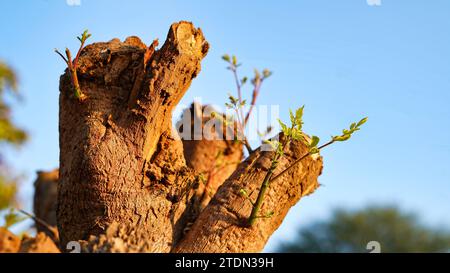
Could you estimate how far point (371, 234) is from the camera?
618 inches

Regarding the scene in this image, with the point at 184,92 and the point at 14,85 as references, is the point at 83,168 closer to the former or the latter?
the point at 184,92

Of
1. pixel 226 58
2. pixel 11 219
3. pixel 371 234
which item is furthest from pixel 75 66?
pixel 371 234

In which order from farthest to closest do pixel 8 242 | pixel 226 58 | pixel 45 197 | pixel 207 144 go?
pixel 45 197
pixel 207 144
pixel 8 242
pixel 226 58

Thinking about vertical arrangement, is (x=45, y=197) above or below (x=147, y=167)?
above

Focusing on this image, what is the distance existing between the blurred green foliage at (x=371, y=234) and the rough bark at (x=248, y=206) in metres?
12.5

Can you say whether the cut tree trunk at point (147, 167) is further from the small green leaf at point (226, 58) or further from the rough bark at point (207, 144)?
the rough bark at point (207, 144)

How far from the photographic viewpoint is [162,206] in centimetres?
227

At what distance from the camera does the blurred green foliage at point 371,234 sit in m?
14.9

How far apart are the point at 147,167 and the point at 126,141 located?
0.53 feet

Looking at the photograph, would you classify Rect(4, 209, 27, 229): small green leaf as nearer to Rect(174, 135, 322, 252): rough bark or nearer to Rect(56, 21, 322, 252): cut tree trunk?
Rect(56, 21, 322, 252): cut tree trunk

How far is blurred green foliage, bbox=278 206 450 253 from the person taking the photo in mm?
Result: 14906

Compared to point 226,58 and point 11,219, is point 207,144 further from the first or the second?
point 11,219

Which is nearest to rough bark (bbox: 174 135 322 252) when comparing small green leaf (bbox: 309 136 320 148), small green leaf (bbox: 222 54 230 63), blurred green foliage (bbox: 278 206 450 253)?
small green leaf (bbox: 309 136 320 148)
